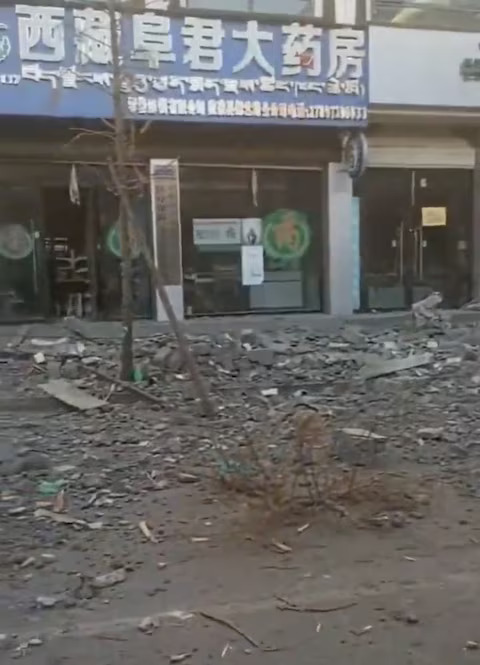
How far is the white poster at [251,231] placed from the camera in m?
13.9

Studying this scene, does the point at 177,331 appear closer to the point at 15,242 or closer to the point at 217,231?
the point at 15,242

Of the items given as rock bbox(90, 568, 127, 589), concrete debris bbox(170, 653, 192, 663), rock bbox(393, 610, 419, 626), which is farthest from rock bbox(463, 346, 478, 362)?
concrete debris bbox(170, 653, 192, 663)

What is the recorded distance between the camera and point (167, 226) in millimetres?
13312

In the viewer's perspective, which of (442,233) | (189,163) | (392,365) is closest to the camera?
(392,365)

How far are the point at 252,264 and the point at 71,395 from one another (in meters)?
6.85

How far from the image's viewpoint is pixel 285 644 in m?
3.23

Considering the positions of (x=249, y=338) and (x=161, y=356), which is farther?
(x=249, y=338)

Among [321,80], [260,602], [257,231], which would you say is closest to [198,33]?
[321,80]

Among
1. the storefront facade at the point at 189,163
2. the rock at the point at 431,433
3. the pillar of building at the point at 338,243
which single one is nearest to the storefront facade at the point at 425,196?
the pillar of building at the point at 338,243

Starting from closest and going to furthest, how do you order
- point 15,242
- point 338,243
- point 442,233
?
point 15,242 → point 338,243 → point 442,233

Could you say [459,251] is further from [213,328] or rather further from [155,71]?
[155,71]

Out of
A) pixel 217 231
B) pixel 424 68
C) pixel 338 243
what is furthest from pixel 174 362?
pixel 424 68

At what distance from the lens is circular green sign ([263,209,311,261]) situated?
14.1m

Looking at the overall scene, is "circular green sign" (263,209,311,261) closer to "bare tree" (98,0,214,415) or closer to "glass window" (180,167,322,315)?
"glass window" (180,167,322,315)
